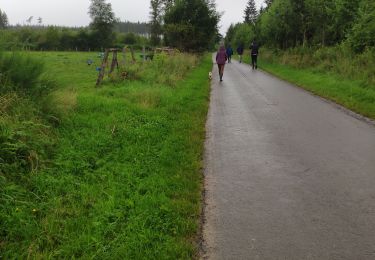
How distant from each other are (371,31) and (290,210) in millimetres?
16641

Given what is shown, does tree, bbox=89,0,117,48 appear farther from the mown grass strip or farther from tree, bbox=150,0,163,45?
the mown grass strip

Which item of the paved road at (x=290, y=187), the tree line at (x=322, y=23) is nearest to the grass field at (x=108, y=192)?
the paved road at (x=290, y=187)

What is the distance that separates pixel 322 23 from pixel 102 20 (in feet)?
241

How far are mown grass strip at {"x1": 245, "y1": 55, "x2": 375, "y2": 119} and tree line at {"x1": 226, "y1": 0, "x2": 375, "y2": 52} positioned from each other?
2622 mm

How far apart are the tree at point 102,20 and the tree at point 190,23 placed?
2440 inches

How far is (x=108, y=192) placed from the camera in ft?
17.5

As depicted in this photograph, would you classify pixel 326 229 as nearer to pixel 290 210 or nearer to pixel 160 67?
pixel 290 210

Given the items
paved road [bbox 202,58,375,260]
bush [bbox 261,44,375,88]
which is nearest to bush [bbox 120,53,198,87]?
paved road [bbox 202,58,375,260]

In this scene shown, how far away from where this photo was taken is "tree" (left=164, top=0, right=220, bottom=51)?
32750 millimetres

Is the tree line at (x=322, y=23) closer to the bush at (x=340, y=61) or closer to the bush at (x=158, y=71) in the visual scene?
the bush at (x=340, y=61)

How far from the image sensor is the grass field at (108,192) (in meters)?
4.09

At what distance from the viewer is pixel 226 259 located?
390cm

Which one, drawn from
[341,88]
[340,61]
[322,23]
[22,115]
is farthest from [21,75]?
[322,23]

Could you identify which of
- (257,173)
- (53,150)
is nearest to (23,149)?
(53,150)
